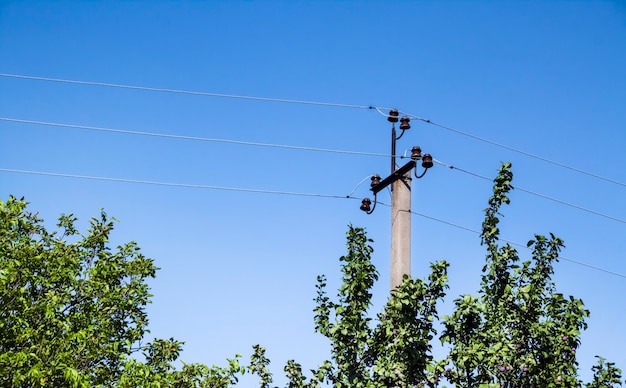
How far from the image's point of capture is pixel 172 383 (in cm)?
1473

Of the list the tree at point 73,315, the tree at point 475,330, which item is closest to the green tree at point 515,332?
the tree at point 475,330

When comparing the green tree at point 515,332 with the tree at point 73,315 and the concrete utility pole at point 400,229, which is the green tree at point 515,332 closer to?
the concrete utility pole at point 400,229

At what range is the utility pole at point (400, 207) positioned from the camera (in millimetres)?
11203

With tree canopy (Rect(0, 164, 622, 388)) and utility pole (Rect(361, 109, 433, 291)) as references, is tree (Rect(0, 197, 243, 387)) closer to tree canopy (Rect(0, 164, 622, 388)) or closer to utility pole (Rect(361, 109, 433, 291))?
tree canopy (Rect(0, 164, 622, 388))

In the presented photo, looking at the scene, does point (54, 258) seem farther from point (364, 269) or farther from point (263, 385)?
point (364, 269)

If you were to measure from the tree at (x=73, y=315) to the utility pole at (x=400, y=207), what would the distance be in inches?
183

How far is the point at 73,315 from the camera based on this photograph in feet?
49.6

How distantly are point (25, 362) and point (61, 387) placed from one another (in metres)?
0.82

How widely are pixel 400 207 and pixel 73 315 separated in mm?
7360

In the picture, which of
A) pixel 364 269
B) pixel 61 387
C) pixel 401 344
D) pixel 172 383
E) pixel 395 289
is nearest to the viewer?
pixel 401 344

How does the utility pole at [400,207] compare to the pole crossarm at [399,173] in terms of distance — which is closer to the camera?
the utility pole at [400,207]

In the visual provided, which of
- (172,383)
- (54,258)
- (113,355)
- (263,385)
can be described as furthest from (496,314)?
(54,258)

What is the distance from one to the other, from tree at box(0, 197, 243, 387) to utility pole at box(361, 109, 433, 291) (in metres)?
4.64

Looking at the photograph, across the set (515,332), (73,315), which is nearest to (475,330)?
(515,332)
